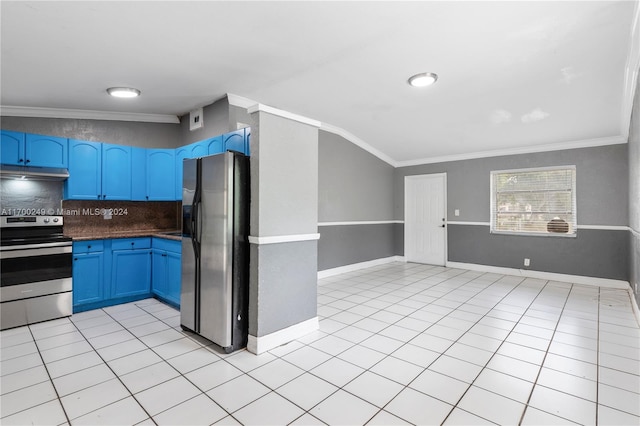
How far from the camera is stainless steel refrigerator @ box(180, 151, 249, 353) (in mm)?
2752

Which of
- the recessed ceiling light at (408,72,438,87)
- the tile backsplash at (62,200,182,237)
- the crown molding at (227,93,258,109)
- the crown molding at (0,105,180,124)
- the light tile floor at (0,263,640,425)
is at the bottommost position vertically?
the light tile floor at (0,263,640,425)

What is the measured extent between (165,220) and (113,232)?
714 millimetres

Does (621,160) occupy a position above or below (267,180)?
above

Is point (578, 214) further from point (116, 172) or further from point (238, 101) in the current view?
point (116, 172)

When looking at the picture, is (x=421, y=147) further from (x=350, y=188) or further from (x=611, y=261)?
(x=611, y=261)

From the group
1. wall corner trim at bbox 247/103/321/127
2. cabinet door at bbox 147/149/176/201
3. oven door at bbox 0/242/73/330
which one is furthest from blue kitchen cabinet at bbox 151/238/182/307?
wall corner trim at bbox 247/103/321/127

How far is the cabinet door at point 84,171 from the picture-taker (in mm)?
3834

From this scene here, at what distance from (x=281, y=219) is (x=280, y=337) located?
109 cm

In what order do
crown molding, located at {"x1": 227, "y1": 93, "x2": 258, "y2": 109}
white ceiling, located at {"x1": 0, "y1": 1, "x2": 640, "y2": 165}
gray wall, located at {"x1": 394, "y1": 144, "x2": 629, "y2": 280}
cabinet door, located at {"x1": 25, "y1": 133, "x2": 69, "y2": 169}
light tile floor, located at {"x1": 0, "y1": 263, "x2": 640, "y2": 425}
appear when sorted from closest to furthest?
light tile floor, located at {"x1": 0, "y1": 263, "x2": 640, "y2": 425}
white ceiling, located at {"x1": 0, "y1": 1, "x2": 640, "y2": 165}
cabinet door, located at {"x1": 25, "y1": 133, "x2": 69, "y2": 169}
crown molding, located at {"x1": 227, "y1": 93, "x2": 258, "y2": 109}
gray wall, located at {"x1": 394, "y1": 144, "x2": 629, "y2": 280}

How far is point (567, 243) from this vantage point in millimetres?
5332

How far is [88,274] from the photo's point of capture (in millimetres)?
3760

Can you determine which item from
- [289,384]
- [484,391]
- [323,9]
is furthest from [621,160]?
[289,384]

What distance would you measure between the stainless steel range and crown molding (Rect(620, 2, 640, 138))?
225 inches

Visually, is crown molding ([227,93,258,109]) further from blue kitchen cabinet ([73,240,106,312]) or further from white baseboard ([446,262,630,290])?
white baseboard ([446,262,630,290])
